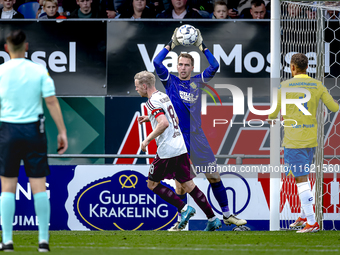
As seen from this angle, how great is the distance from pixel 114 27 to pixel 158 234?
3614 mm

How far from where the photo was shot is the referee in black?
161 inches

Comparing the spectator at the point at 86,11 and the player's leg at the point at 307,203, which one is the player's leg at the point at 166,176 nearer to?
the player's leg at the point at 307,203

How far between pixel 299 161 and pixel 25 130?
2.90 metres

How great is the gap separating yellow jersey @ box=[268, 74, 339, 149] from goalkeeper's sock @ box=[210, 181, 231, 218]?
34.3 inches

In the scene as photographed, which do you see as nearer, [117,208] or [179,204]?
[179,204]

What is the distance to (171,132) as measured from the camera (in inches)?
232

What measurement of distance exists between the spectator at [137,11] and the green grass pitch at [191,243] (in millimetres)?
3849

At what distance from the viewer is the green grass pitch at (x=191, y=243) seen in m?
4.35

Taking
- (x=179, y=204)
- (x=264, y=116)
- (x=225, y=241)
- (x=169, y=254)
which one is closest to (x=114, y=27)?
(x=264, y=116)

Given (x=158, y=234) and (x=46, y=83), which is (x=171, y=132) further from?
(x=46, y=83)

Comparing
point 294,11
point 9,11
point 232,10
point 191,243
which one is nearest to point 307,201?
point 191,243

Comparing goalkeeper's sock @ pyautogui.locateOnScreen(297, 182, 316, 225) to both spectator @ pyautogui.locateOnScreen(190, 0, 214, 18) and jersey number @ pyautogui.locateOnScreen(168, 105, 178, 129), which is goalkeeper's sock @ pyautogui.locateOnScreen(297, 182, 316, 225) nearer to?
jersey number @ pyautogui.locateOnScreen(168, 105, 178, 129)

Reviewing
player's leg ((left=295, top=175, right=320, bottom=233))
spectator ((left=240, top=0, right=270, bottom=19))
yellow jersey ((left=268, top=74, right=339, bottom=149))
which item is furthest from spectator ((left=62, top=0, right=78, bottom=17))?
player's leg ((left=295, top=175, right=320, bottom=233))

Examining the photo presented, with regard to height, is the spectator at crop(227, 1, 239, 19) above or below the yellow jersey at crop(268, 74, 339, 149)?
above
